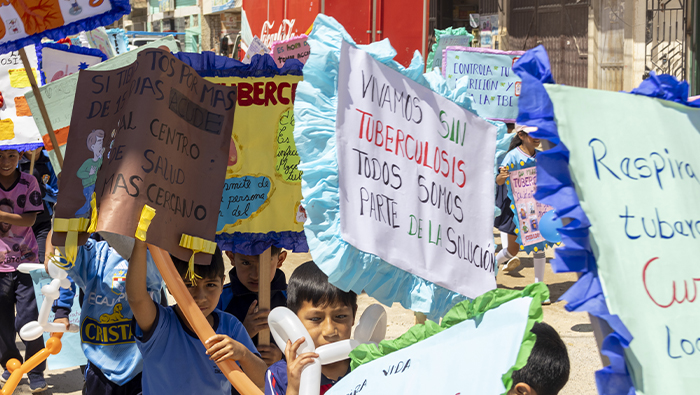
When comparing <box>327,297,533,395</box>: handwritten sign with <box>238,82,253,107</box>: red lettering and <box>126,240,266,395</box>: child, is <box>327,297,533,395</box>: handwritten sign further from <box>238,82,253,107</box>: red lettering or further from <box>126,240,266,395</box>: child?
<box>238,82,253,107</box>: red lettering

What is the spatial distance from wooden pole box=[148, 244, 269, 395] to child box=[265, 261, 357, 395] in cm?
8

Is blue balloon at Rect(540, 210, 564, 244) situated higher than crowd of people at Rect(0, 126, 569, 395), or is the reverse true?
blue balloon at Rect(540, 210, 564, 244)

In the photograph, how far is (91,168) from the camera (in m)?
2.05

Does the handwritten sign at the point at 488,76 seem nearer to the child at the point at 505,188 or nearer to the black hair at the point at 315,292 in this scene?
the child at the point at 505,188

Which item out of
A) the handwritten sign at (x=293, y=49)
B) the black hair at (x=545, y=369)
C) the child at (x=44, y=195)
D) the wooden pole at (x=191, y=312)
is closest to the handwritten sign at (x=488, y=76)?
the handwritten sign at (x=293, y=49)

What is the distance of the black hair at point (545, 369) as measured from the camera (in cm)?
187

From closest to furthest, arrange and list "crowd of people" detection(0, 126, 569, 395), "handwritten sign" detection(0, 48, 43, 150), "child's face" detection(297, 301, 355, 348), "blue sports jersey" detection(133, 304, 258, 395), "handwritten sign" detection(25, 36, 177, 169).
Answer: "crowd of people" detection(0, 126, 569, 395) < "child's face" detection(297, 301, 355, 348) < "blue sports jersey" detection(133, 304, 258, 395) < "handwritten sign" detection(25, 36, 177, 169) < "handwritten sign" detection(0, 48, 43, 150)

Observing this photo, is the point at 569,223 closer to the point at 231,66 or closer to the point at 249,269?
the point at 231,66

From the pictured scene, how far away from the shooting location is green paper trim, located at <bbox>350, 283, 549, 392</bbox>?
1265 mm

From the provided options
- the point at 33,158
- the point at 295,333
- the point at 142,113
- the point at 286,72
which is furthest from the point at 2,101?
the point at 295,333

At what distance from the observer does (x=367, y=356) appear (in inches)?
65.1

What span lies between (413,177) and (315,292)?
1.86ft

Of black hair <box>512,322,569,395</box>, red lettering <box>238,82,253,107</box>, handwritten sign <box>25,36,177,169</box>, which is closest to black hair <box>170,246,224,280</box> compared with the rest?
red lettering <box>238,82,253,107</box>

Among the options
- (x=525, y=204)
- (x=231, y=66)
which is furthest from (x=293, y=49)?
(x=231, y=66)
